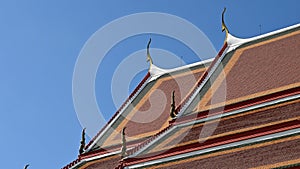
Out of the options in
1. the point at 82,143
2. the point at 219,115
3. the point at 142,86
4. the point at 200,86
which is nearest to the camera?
the point at 219,115

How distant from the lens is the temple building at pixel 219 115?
435 inches

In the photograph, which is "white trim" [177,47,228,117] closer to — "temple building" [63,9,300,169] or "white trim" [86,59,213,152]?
"temple building" [63,9,300,169]

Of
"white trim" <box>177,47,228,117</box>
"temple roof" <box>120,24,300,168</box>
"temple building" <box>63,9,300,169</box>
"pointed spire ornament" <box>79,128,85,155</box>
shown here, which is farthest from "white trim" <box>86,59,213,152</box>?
"temple roof" <box>120,24,300,168</box>

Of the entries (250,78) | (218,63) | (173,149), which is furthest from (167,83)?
(173,149)

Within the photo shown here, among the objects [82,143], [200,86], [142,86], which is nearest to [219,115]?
[200,86]

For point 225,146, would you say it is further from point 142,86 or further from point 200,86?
point 142,86

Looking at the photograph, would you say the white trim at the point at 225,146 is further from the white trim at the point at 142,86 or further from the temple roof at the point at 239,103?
the white trim at the point at 142,86

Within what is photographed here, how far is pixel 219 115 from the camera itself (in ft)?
41.3

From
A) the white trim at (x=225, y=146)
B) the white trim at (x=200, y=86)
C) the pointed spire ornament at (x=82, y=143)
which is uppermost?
the pointed spire ornament at (x=82, y=143)

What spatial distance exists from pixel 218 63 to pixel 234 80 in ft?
3.85

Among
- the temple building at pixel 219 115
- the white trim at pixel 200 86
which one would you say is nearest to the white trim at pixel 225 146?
the temple building at pixel 219 115

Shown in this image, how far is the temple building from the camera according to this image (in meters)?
11.0

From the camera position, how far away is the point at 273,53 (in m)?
14.8

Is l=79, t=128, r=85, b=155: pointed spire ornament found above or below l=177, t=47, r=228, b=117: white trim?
above
